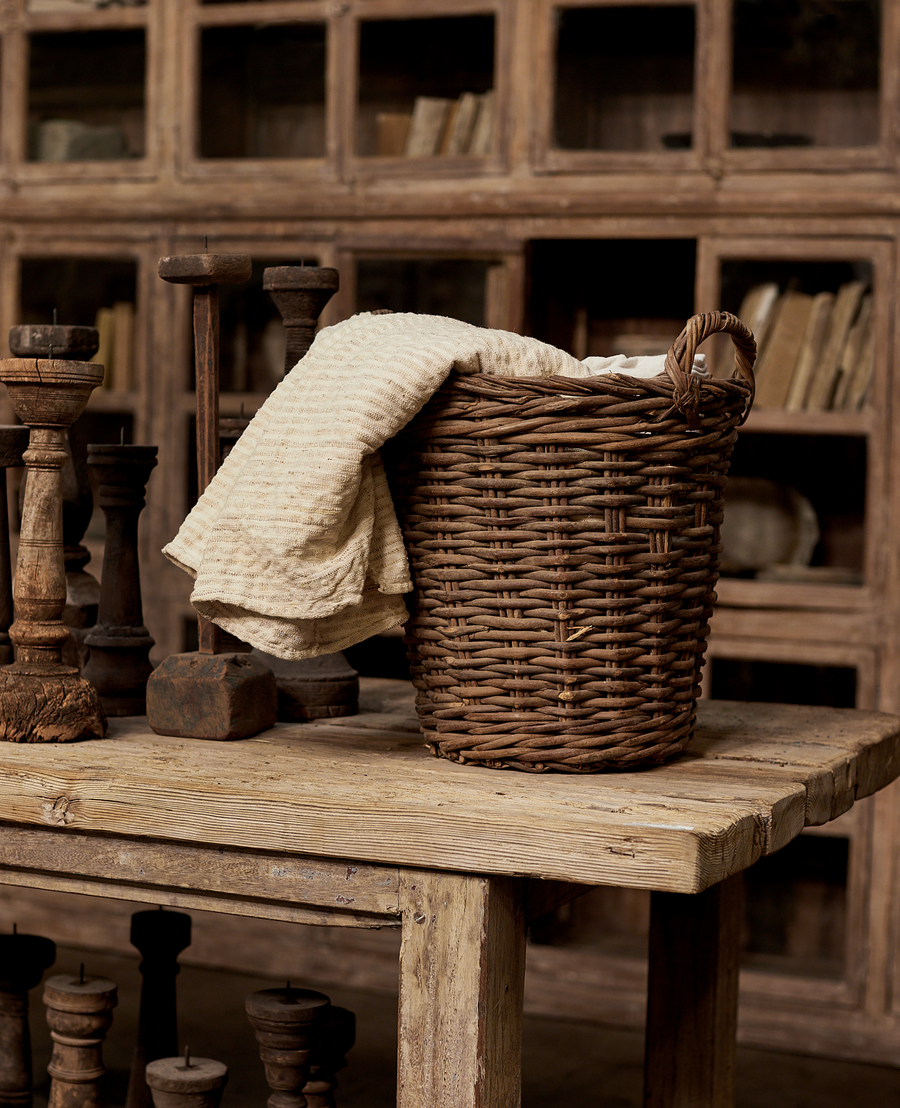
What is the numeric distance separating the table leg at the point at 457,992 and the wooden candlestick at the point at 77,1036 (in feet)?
1.73

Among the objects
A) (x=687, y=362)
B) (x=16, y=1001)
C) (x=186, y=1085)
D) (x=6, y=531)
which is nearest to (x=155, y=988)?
(x=16, y=1001)

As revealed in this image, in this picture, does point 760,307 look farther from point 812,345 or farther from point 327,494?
point 327,494

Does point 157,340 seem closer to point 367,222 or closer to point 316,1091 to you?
point 367,222

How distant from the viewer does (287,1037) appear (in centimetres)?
135

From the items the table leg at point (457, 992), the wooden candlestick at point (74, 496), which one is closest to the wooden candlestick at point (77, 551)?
the wooden candlestick at point (74, 496)

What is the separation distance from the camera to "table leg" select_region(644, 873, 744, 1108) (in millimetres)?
1547

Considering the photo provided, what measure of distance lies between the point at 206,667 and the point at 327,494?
0.31 meters

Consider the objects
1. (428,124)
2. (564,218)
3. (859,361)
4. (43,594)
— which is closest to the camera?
(43,594)

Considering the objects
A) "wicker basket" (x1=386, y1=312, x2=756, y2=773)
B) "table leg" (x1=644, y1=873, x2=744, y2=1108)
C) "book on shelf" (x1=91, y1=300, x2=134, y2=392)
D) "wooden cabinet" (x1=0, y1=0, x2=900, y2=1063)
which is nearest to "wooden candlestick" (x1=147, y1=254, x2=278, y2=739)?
"wicker basket" (x1=386, y1=312, x2=756, y2=773)

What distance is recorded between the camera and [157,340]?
9.39 ft

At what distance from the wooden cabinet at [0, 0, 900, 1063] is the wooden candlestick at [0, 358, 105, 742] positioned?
1.23m

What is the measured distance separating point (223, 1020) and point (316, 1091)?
4.17ft

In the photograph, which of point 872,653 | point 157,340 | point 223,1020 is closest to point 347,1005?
point 223,1020

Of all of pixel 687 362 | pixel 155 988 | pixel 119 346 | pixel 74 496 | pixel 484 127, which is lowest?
pixel 155 988
